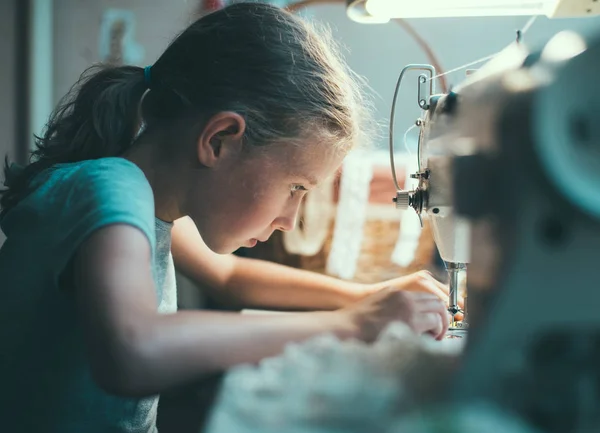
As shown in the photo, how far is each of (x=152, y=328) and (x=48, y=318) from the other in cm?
24

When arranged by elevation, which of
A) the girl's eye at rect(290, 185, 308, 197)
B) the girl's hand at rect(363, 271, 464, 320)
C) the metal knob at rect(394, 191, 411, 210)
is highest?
the metal knob at rect(394, 191, 411, 210)

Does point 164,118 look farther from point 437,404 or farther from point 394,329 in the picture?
point 437,404

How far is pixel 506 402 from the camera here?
0.31m

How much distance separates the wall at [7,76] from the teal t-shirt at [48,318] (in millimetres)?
1161

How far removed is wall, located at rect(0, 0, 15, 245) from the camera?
1669 millimetres

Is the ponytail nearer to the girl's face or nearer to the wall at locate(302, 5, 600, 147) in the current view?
the girl's face

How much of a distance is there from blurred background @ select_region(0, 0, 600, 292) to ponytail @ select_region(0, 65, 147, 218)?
160 millimetres

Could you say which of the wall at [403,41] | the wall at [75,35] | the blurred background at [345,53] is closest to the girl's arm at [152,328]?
the blurred background at [345,53]

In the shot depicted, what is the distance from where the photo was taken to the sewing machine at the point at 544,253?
293 millimetres

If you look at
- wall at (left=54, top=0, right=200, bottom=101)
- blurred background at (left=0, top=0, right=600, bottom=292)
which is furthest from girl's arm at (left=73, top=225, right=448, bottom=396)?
wall at (left=54, top=0, right=200, bottom=101)

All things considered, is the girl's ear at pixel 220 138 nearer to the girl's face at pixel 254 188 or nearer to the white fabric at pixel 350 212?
A: the girl's face at pixel 254 188

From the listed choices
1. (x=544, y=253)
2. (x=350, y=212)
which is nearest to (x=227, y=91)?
(x=544, y=253)

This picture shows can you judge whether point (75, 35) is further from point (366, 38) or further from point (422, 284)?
point (422, 284)

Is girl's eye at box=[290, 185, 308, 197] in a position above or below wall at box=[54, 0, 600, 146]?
below
